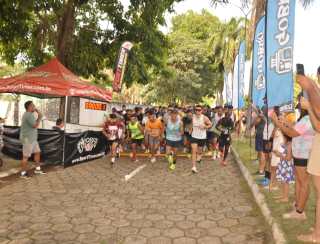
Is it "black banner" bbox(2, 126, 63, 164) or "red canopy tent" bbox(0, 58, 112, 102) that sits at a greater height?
"red canopy tent" bbox(0, 58, 112, 102)

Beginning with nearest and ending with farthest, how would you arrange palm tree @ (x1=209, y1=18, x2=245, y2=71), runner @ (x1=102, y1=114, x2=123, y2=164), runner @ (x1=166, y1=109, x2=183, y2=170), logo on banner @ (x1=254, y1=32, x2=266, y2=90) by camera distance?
1. logo on banner @ (x1=254, y1=32, x2=266, y2=90)
2. runner @ (x1=166, y1=109, x2=183, y2=170)
3. runner @ (x1=102, y1=114, x2=123, y2=164)
4. palm tree @ (x1=209, y1=18, x2=245, y2=71)

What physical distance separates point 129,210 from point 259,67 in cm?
600

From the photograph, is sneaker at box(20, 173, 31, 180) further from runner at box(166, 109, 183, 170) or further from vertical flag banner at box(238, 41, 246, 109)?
vertical flag banner at box(238, 41, 246, 109)

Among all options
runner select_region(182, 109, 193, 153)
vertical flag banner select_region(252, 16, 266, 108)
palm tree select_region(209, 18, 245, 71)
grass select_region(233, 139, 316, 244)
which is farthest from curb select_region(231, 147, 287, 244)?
→ palm tree select_region(209, 18, 245, 71)

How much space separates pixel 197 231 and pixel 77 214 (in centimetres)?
224

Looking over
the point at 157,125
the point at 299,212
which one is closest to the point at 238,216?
the point at 299,212

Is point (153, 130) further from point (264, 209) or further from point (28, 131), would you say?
point (264, 209)

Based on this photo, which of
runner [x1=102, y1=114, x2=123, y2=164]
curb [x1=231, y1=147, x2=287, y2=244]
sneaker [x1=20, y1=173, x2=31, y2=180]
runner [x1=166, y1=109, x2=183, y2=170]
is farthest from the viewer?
runner [x1=102, y1=114, x2=123, y2=164]

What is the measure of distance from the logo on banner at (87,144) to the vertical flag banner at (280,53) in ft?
23.6

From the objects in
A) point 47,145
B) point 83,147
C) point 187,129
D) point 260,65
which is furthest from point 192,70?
point 47,145

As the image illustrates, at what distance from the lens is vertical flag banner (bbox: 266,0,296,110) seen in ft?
22.9

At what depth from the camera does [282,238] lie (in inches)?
208

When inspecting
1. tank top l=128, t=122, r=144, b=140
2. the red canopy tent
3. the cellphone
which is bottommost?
tank top l=128, t=122, r=144, b=140

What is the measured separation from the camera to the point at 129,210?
7121 millimetres
